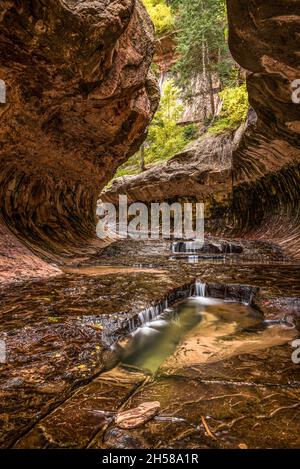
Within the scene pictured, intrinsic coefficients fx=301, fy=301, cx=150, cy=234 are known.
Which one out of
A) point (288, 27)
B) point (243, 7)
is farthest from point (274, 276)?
point (243, 7)

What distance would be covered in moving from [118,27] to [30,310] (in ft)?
16.1

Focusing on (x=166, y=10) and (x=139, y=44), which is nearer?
(x=139, y=44)

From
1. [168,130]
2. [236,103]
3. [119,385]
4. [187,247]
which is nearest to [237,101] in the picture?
[236,103]

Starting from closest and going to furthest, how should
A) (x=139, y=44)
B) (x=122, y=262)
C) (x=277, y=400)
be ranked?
(x=277, y=400)
(x=139, y=44)
(x=122, y=262)

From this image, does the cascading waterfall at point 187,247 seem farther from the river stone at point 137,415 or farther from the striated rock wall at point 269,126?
the river stone at point 137,415

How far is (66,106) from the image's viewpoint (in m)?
7.00

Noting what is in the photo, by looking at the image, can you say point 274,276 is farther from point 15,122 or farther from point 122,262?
point 15,122

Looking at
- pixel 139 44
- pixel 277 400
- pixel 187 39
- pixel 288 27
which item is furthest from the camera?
pixel 187 39

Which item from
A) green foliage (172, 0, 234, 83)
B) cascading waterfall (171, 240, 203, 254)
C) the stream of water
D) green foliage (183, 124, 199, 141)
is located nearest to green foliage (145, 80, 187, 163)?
green foliage (183, 124, 199, 141)

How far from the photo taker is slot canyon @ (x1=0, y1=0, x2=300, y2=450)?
→ 1859mm

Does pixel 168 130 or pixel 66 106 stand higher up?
pixel 168 130

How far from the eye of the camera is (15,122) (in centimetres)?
655

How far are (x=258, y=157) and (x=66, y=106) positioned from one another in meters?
7.79

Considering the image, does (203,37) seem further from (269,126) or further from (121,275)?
(121,275)
